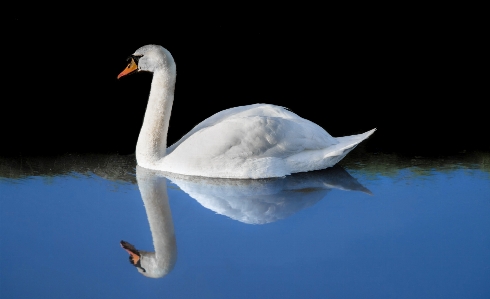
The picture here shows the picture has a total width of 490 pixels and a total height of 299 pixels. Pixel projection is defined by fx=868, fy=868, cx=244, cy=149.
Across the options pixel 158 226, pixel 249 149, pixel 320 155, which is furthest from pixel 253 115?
pixel 158 226

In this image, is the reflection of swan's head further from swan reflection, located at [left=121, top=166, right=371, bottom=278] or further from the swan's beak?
the swan's beak

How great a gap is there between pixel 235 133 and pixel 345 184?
45.9 inches

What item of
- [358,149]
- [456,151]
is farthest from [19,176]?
[456,151]

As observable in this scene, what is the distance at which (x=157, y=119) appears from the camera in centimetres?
853

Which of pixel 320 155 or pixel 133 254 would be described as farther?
pixel 320 155

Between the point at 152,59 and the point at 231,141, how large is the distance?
1134 millimetres

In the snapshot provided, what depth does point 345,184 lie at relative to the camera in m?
8.32

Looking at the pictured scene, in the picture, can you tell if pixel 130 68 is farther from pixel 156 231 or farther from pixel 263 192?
pixel 156 231

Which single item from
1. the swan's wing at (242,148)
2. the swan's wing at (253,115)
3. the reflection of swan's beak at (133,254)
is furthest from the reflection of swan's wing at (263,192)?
the reflection of swan's beak at (133,254)

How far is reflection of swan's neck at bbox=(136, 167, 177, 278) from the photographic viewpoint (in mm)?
6532

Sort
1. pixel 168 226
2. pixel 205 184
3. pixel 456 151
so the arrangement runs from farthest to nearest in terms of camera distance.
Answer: pixel 456 151 < pixel 205 184 < pixel 168 226

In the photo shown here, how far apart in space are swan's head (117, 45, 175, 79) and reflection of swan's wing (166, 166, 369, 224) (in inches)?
41.7

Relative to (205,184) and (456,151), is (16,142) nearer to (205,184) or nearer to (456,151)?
(205,184)

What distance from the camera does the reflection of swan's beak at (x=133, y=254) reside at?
658 cm
